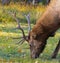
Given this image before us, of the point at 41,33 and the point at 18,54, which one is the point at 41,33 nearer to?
the point at 41,33

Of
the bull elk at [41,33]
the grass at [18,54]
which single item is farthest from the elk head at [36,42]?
the grass at [18,54]

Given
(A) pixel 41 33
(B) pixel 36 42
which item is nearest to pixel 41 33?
(A) pixel 41 33

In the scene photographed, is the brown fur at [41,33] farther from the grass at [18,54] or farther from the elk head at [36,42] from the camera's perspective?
the grass at [18,54]

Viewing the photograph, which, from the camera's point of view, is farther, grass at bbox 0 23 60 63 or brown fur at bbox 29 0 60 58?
brown fur at bbox 29 0 60 58

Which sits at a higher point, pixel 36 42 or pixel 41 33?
pixel 41 33

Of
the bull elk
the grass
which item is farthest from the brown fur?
the grass

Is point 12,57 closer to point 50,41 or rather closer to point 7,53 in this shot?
point 7,53

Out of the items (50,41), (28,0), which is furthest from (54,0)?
(28,0)

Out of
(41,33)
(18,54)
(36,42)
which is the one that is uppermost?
(41,33)

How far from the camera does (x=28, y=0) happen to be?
1572 inches

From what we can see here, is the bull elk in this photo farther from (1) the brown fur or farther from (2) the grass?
(2) the grass

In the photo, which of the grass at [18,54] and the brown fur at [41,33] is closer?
the grass at [18,54]

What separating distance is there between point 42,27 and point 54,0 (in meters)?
0.91

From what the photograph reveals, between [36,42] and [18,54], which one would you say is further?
[18,54]
